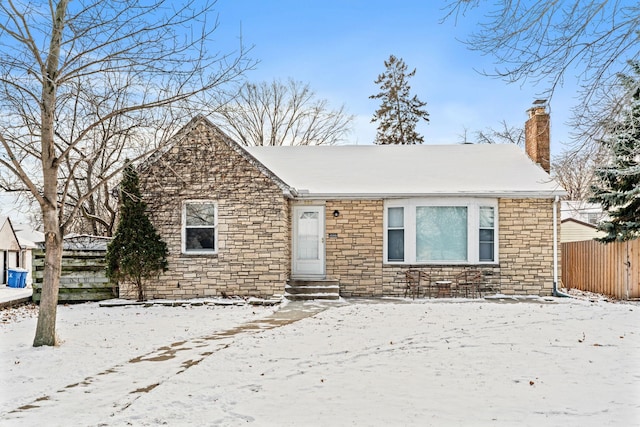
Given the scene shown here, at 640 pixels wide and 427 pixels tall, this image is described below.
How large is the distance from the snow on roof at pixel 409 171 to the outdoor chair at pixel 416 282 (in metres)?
2.09

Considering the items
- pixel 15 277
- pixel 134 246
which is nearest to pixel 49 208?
pixel 134 246

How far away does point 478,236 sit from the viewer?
14.9 metres

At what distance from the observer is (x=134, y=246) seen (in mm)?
13641

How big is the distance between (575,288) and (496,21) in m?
14.4

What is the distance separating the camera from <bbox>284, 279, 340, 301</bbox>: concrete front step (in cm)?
1420

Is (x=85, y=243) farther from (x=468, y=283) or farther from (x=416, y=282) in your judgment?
(x=468, y=283)

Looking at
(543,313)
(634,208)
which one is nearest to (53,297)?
(543,313)

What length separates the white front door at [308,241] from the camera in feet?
50.0

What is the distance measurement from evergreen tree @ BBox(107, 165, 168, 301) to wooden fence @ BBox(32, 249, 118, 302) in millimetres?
820

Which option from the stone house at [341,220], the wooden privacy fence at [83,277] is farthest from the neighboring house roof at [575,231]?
the wooden privacy fence at [83,277]

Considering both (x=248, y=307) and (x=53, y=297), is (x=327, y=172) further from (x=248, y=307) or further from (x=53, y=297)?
(x=53, y=297)

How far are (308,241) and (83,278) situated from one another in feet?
19.4

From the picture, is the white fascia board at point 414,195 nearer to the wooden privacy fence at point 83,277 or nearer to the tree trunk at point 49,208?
the wooden privacy fence at point 83,277

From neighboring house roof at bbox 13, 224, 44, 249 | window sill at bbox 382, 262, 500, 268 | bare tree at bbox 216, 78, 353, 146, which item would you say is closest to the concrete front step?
window sill at bbox 382, 262, 500, 268
